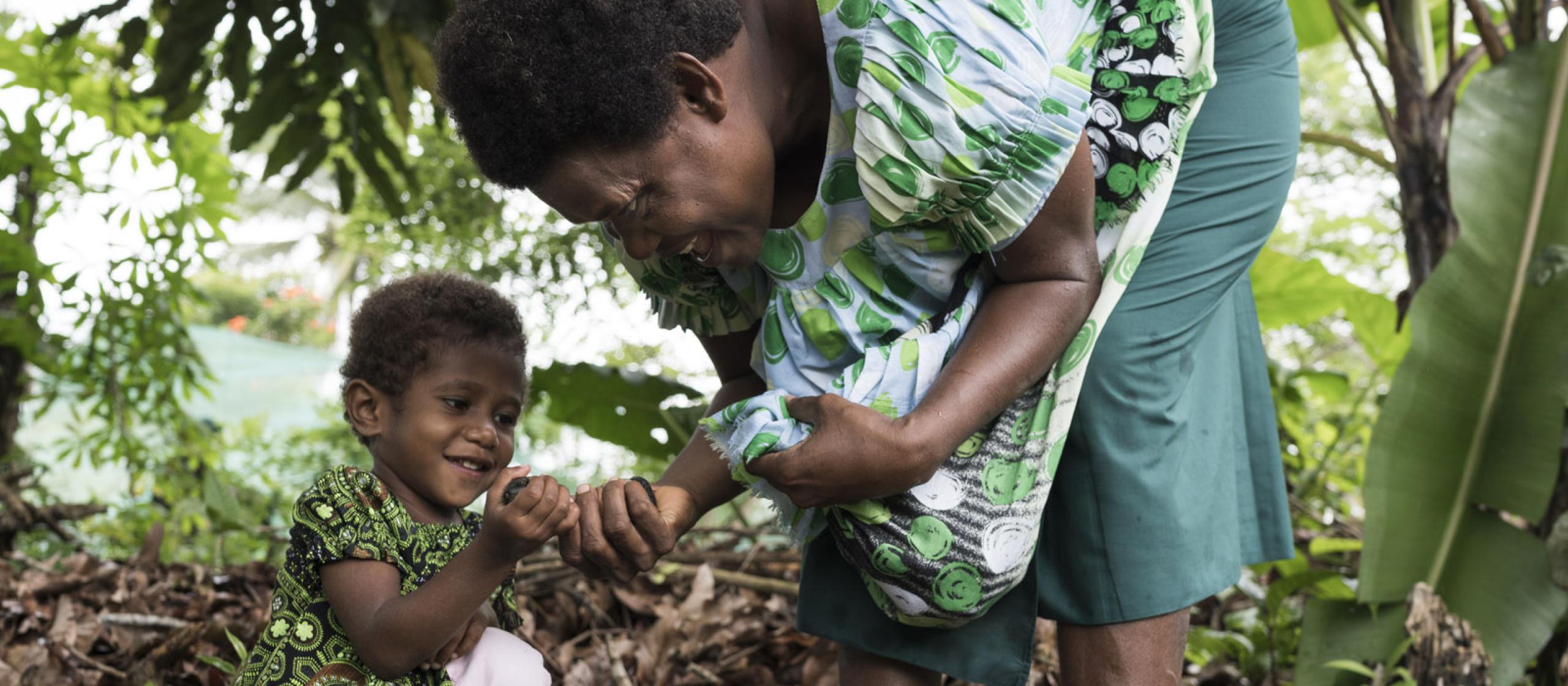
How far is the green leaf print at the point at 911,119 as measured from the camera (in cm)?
128

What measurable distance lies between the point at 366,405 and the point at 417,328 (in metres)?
0.14

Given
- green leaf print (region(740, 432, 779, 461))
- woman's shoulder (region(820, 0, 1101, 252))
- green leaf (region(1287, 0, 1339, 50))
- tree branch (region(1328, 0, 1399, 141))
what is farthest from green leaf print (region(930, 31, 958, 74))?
green leaf (region(1287, 0, 1339, 50))

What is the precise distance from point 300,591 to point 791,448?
29.2 inches

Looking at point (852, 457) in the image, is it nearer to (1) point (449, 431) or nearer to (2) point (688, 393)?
(1) point (449, 431)

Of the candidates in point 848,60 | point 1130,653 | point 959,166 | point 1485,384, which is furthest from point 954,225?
point 1485,384

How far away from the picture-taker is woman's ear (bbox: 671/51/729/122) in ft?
4.27

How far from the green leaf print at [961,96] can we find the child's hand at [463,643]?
2.91ft

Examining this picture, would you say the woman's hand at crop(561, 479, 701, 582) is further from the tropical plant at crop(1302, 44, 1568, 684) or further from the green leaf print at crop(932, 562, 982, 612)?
the tropical plant at crop(1302, 44, 1568, 684)

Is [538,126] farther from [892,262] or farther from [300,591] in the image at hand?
[300,591]

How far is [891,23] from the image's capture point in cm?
128

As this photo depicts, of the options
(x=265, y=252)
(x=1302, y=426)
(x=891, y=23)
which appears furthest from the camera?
(x=265, y=252)

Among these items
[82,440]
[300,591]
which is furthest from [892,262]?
[82,440]

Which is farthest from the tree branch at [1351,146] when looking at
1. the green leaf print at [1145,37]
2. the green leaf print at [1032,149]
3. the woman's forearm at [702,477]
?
the woman's forearm at [702,477]

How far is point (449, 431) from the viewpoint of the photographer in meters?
1.71
